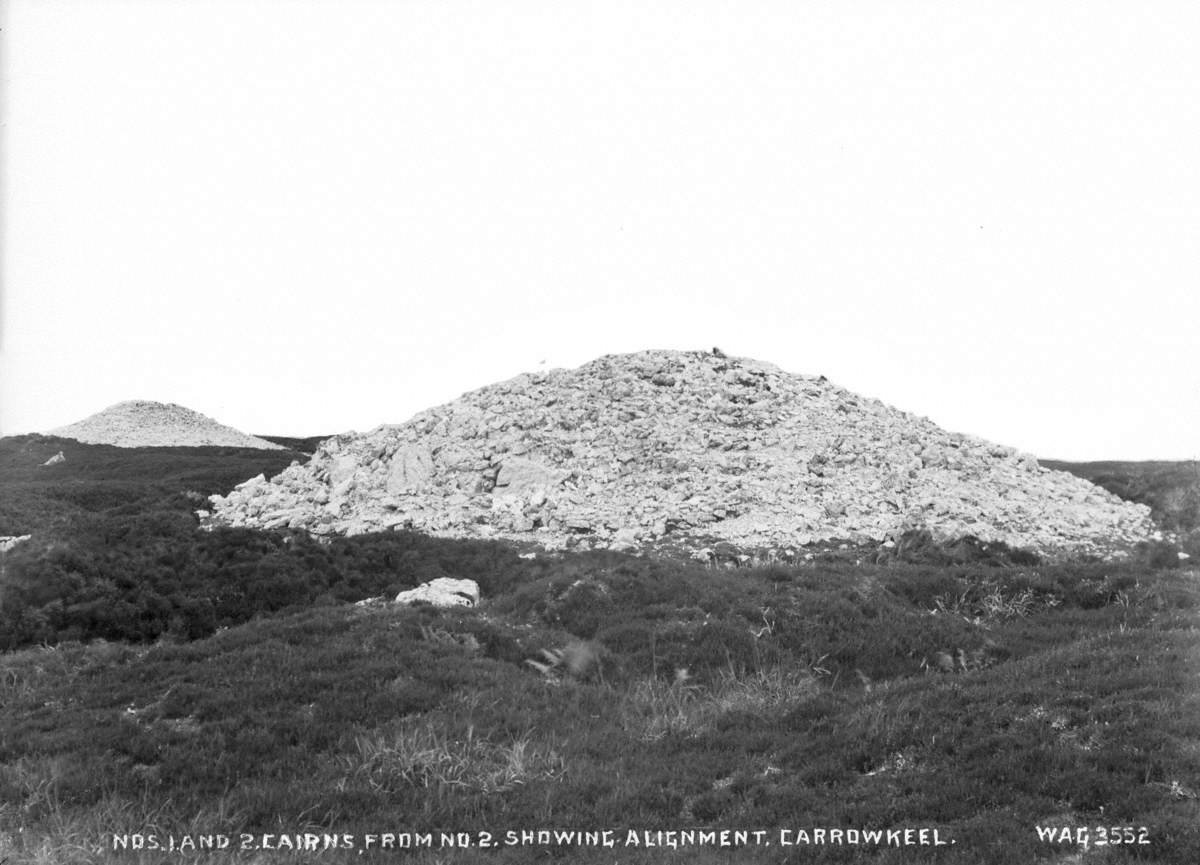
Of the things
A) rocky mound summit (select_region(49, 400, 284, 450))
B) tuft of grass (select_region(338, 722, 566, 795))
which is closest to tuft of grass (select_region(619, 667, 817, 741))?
tuft of grass (select_region(338, 722, 566, 795))

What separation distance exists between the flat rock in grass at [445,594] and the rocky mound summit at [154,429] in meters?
64.3

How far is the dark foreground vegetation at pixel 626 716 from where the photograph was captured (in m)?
8.93

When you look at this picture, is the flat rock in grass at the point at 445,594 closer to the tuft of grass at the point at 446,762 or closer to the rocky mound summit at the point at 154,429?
the tuft of grass at the point at 446,762

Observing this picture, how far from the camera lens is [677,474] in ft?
103

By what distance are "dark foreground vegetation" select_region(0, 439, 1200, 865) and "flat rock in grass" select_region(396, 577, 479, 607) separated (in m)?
0.92

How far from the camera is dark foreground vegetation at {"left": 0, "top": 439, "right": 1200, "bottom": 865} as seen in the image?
8.93 meters

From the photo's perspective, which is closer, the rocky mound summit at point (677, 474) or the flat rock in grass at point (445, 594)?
the flat rock in grass at point (445, 594)

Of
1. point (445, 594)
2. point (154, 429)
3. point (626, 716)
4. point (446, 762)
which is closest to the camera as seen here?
point (446, 762)

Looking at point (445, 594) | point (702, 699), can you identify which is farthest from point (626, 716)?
point (445, 594)

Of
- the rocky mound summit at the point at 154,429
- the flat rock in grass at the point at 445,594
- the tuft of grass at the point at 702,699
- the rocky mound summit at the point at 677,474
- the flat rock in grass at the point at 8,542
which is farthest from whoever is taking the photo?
the rocky mound summit at the point at 154,429

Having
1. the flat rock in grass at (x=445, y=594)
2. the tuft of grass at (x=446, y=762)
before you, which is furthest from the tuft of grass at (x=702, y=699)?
the flat rock in grass at (x=445, y=594)

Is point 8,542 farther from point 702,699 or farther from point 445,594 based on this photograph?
point 702,699

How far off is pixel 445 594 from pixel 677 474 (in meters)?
13.1

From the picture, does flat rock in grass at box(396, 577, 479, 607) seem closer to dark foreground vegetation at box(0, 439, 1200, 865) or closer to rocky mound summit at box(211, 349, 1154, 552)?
dark foreground vegetation at box(0, 439, 1200, 865)
